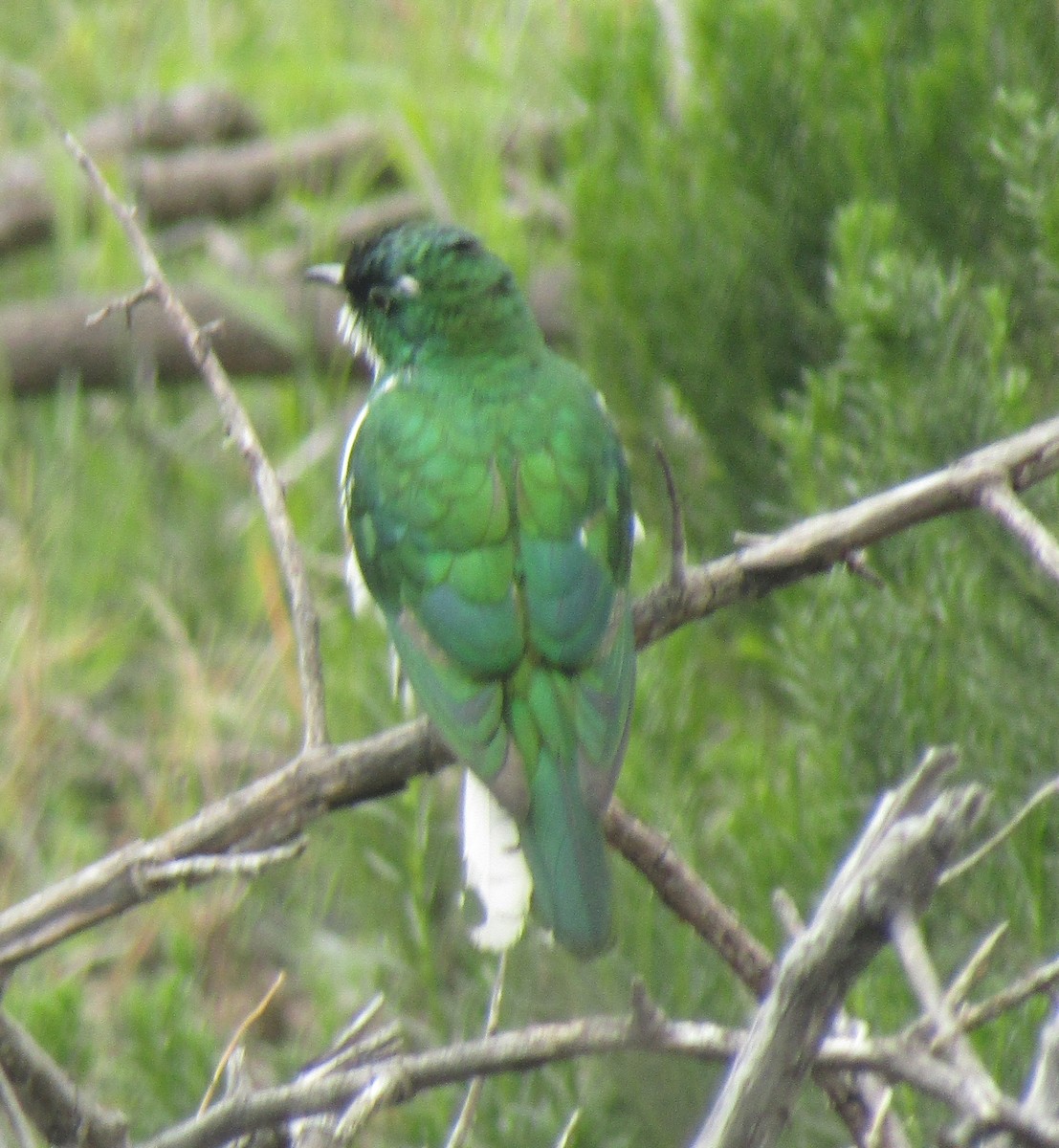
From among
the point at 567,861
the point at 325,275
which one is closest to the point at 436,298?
the point at 325,275

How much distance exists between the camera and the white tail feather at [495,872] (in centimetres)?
216

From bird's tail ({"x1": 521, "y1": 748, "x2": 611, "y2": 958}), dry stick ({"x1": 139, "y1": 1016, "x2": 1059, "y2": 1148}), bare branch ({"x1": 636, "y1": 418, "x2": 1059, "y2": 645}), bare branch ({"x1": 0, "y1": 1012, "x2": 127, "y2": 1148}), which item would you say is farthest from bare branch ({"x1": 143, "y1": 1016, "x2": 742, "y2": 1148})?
bare branch ({"x1": 636, "y1": 418, "x2": 1059, "y2": 645})

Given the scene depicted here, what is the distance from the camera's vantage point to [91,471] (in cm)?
483

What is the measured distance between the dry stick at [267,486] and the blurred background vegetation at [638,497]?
0.85 m

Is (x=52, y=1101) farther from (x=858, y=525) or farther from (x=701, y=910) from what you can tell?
(x=858, y=525)

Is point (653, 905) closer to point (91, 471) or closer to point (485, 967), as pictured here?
point (485, 967)

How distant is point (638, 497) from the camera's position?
376cm

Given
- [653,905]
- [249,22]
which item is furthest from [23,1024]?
[249,22]

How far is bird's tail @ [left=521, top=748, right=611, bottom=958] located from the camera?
6.62 ft

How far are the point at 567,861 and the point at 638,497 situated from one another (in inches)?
69.6

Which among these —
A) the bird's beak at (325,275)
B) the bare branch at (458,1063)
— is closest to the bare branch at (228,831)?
the bare branch at (458,1063)

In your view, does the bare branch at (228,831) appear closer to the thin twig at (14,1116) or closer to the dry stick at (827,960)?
the thin twig at (14,1116)

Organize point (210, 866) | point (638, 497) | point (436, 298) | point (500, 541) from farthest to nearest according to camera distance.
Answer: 1. point (638, 497)
2. point (436, 298)
3. point (500, 541)
4. point (210, 866)

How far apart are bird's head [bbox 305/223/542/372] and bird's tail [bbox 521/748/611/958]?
1.03 metres
